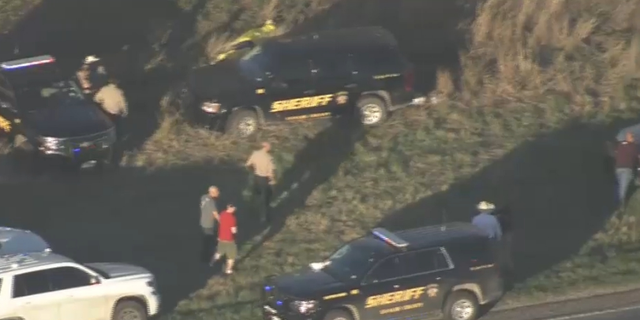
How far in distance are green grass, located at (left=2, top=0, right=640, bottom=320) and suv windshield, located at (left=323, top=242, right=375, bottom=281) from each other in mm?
1802

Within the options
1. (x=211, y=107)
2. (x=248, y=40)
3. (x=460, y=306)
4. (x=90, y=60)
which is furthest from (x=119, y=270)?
(x=90, y=60)

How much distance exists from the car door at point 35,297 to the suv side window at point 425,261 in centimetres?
497

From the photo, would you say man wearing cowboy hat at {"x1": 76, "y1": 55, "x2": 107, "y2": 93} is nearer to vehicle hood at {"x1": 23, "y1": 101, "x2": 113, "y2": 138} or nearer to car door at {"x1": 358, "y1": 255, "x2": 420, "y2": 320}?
vehicle hood at {"x1": 23, "y1": 101, "x2": 113, "y2": 138}

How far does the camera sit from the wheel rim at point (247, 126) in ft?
88.4

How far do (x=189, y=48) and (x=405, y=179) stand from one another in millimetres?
9173

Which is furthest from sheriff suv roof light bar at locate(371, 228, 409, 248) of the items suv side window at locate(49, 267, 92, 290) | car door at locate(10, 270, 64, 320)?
car door at locate(10, 270, 64, 320)

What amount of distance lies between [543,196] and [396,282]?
703cm

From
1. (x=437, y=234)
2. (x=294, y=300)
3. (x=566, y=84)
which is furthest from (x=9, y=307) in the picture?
(x=566, y=84)

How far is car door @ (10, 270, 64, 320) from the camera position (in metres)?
19.1

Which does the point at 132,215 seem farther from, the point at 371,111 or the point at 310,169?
the point at 371,111

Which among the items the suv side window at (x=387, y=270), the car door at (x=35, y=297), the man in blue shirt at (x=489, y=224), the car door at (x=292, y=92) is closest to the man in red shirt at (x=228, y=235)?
the suv side window at (x=387, y=270)

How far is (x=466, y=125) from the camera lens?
28.2m

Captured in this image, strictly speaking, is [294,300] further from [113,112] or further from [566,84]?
[566,84]

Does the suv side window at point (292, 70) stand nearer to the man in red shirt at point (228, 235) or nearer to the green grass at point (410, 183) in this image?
the green grass at point (410, 183)
